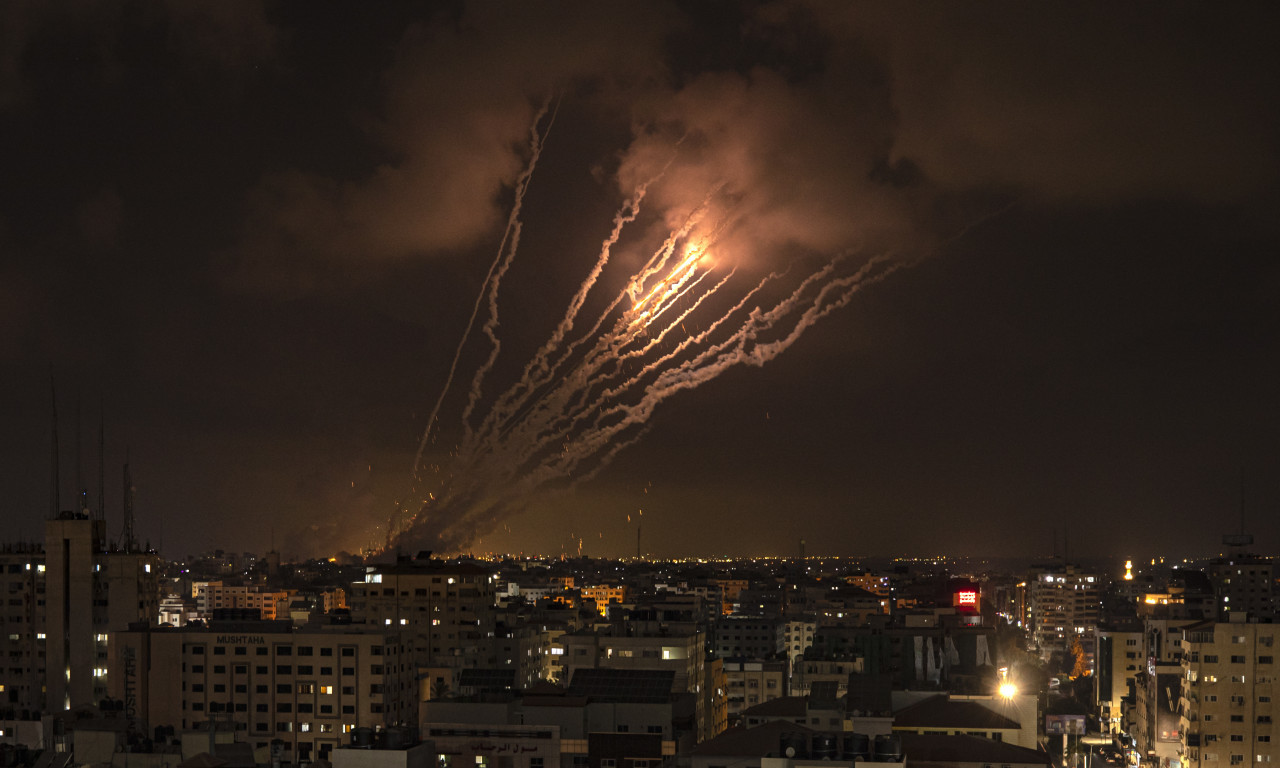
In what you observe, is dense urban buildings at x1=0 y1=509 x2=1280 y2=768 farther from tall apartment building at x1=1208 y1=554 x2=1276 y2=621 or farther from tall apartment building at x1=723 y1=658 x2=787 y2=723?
tall apartment building at x1=1208 y1=554 x2=1276 y2=621

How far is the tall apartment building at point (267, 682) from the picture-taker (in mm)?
71125

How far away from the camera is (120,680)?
74.9 meters

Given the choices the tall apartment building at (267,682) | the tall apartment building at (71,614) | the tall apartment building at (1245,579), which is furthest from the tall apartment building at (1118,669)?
the tall apartment building at (71,614)

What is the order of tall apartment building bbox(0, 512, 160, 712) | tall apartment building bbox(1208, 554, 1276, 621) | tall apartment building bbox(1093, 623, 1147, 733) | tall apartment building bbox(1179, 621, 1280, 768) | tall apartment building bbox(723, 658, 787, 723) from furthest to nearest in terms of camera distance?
tall apartment building bbox(1208, 554, 1276, 621) < tall apartment building bbox(1093, 623, 1147, 733) < tall apartment building bbox(723, 658, 787, 723) < tall apartment building bbox(0, 512, 160, 712) < tall apartment building bbox(1179, 621, 1280, 768)

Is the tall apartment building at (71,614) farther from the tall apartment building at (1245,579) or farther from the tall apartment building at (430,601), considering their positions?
the tall apartment building at (1245,579)

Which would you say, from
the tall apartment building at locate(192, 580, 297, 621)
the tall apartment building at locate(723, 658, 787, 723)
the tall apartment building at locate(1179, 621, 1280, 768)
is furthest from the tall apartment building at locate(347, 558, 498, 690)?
the tall apartment building at locate(192, 580, 297, 621)

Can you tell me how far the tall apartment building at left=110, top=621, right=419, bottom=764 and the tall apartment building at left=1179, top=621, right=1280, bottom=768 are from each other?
39555mm

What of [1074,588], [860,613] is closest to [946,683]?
[860,613]

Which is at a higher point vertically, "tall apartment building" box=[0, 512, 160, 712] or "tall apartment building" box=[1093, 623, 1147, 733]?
"tall apartment building" box=[0, 512, 160, 712]

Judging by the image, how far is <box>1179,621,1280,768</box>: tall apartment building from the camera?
243ft

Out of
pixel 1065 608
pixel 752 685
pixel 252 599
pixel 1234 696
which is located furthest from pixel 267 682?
pixel 1065 608

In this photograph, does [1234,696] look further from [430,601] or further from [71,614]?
[71,614]

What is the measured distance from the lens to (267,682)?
2827 inches

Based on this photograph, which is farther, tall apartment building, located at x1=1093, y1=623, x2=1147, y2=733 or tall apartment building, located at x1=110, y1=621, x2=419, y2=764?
tall apartment building, located at x1=1093, y1=623, x2=1147, y2=733
